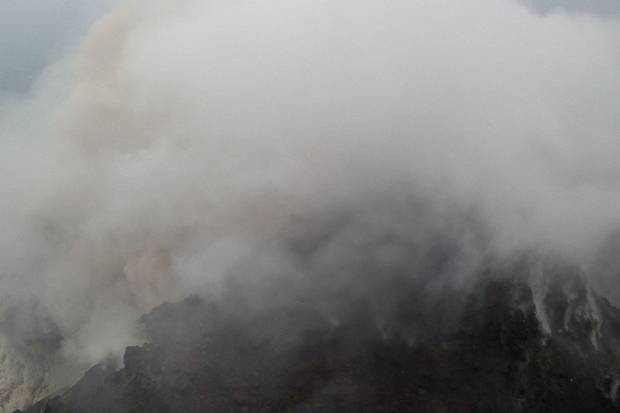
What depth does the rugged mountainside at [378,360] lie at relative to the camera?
30.6 metres

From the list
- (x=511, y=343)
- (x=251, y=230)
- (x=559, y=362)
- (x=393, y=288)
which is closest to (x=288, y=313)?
(x=393, y=288)

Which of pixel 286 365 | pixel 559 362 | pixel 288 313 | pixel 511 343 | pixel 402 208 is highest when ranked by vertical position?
pixel 402 208

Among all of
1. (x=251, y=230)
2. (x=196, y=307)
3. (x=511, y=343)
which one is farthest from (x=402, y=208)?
(x=196, y=307)

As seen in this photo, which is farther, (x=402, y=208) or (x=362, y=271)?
(x=402, y=208)

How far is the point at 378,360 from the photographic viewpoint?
32.9 m

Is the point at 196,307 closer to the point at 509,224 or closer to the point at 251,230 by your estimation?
the point at 251,230

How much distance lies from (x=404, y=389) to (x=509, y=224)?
17838 mm

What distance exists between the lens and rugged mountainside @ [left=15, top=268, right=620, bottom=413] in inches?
1206

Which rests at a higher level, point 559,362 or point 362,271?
point 362,271

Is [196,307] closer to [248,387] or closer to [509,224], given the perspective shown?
[248,387]

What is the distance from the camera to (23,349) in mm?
45562

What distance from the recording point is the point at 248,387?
31766 millimetres

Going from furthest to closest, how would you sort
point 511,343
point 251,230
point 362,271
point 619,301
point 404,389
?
point 251,230 < point 362,271 < point 619,301 < point 511,343 < point 404,389

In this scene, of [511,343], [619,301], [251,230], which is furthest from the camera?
[251,230]
